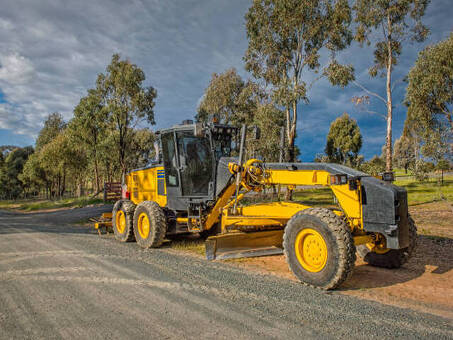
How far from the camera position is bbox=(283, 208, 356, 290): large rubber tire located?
14.6 feet

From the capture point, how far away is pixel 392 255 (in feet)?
18.7

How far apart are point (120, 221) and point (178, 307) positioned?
6.14 m

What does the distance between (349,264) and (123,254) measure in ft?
16.6

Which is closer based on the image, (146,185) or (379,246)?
(379,246)

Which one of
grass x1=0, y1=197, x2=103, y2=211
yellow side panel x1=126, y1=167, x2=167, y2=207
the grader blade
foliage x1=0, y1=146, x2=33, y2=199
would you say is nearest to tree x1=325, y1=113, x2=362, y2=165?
grass x1=0, y1=197, x2=103, y2=211

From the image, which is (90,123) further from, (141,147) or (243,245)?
(243,245)

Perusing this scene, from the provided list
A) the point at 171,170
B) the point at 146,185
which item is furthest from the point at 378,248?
the point at 146,185

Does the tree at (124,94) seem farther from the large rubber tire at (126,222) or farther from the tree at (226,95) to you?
the large rubber tire at (126,222)

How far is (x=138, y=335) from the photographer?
333 centimetres

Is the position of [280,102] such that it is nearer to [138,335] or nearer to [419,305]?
[419,305]

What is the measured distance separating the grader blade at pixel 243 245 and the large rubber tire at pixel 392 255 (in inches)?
67.5

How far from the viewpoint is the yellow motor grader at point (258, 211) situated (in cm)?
464

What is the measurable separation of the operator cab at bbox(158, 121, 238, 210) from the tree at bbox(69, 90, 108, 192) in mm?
21477

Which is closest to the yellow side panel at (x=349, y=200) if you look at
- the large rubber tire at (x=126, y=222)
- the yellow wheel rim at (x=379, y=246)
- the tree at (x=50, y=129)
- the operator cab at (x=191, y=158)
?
the yellow wheel rim at (x=379, y=246)
